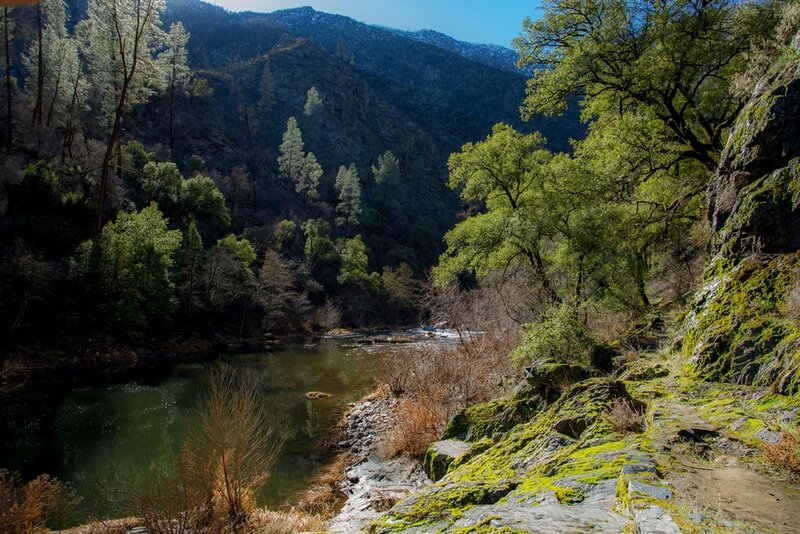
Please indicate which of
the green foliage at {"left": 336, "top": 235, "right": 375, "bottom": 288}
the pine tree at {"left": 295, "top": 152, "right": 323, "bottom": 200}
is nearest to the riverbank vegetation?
the green foliage at {"left": 336, "top": 235, "right": 375, "bottom": 288}

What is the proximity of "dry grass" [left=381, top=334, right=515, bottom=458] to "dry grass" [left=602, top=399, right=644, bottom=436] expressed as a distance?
7037mm

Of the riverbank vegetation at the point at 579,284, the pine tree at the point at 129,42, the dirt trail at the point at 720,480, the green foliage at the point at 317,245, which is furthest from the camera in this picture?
the green foliage at the point at 317,245

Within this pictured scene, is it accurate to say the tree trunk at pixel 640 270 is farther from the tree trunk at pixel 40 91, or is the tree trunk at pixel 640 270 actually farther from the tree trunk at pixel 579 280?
the tree trunk at pixel 40 91

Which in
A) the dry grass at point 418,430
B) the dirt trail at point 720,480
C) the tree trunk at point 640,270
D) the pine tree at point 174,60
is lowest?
the dry grass at point 418,430

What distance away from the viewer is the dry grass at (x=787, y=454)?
339 centimetres

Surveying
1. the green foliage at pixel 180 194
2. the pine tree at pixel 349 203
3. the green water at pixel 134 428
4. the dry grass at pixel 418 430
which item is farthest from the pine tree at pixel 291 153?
the dry grass at pixel 418 430

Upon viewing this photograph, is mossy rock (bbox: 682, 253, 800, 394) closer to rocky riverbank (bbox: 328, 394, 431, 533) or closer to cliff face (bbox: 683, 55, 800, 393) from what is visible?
cliff face (bbox: 683, 55, 800, 393)

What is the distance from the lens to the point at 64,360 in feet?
83.0

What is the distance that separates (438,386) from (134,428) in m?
10.5

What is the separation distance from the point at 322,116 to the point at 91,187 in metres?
80.6

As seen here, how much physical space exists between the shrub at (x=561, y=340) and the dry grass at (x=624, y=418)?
184 inches

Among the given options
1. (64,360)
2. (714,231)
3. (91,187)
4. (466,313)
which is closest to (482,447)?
(714,231)

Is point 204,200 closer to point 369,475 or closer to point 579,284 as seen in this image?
point 369,475

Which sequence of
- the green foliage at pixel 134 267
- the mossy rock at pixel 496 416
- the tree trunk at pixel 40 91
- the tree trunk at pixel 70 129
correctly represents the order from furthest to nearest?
the tree trunk at pixel 40 91 < the tree trunk at pixel 70 129 < the green foliage at pixel 134 267 < the mossy rock at pixel 496 416
